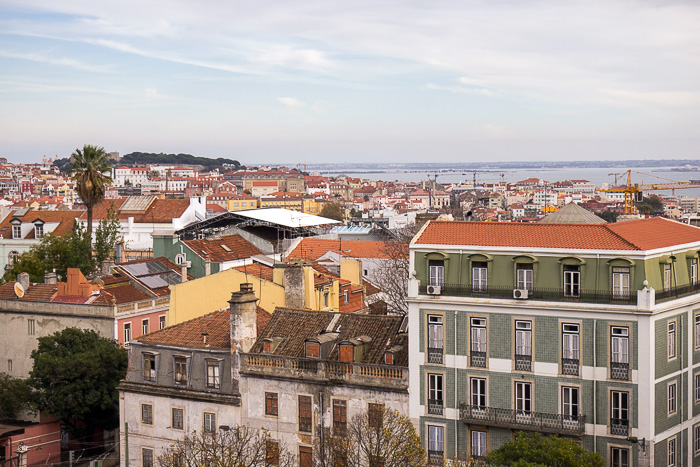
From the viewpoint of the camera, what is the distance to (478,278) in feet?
107

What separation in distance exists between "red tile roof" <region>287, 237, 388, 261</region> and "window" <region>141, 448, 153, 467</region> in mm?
29546

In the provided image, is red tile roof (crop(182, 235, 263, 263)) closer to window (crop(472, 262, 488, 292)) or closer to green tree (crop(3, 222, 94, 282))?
green tree (crop(3, 222, 94, 282))

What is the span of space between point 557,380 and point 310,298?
554 inches

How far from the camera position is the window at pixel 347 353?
3481cm

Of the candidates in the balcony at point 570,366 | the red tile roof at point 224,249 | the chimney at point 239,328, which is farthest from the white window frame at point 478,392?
the red tile roof at point 224,249

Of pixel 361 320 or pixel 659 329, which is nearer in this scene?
pixel 659 329

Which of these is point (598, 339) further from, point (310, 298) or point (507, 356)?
point (310, 298)

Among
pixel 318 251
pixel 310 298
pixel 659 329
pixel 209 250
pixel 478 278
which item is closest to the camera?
pixel 659 329

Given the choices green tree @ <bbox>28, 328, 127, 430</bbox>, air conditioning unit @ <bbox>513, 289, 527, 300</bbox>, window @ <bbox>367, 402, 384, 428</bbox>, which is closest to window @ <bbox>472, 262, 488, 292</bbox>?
air conditioning unit @ <bbox>513, 289, 527, 300</bbox>

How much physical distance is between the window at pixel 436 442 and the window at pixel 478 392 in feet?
4.82

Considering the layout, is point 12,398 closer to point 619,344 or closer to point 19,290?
point 19,290

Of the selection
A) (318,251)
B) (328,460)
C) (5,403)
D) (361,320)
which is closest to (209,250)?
(318,251)

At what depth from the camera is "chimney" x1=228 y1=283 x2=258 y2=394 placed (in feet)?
120

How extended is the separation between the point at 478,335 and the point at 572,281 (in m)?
3.41
